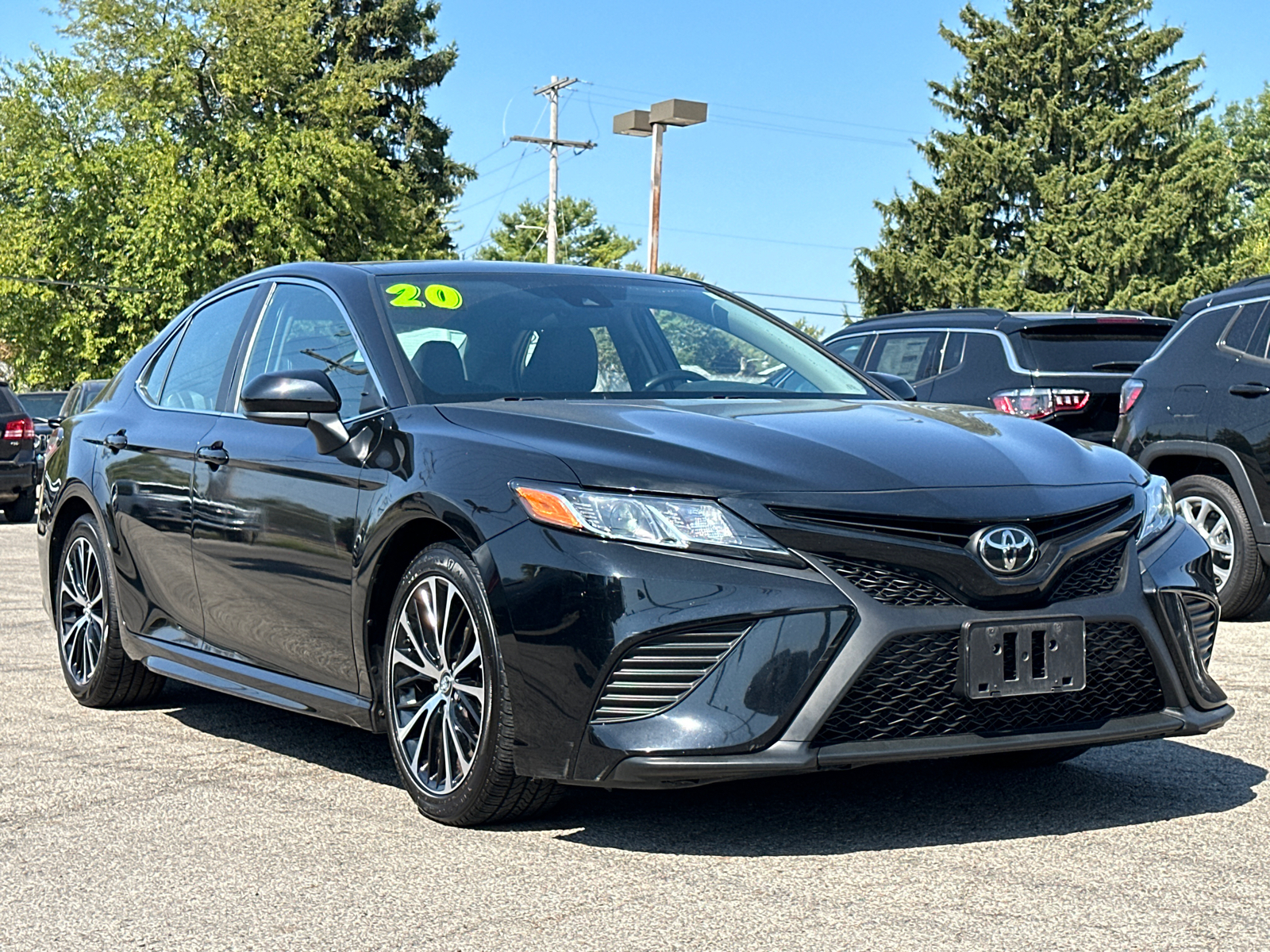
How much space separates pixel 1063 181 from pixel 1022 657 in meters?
48.2

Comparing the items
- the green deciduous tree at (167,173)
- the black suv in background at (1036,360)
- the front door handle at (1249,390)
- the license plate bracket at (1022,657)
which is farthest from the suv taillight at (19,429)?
the green deciduous tree at (167,173)

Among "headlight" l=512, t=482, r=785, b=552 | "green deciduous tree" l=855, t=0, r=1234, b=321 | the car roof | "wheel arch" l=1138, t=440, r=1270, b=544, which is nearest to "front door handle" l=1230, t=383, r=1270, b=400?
"wheel arch" l=1138, t=440, r=1270, b=544

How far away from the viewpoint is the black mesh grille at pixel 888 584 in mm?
4078

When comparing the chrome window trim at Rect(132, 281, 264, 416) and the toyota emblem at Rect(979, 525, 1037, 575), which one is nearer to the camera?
the toyota emblem at Rect(979, 525, 1037, 575)

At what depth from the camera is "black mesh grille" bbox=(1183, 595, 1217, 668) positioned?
182 inches

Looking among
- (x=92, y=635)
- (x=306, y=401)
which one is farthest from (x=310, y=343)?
(x=92, y=635)

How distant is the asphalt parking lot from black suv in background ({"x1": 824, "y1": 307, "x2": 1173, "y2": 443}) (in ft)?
19.9

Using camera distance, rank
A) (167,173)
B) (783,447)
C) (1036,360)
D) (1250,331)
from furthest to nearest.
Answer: (167,173), (1036,360), (1250,331), (783,447)

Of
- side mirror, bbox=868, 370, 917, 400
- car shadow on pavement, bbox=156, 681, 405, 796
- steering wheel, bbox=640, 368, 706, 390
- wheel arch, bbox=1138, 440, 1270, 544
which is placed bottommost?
car shadow on pavement, bbox=156, 681, 405, 796

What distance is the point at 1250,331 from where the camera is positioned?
9.17 m

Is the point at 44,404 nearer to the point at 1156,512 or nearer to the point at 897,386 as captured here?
the point at 897,386

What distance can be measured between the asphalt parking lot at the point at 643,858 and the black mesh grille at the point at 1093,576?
2.02ft

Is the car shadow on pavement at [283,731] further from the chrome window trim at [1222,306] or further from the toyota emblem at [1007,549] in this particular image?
the chrome window trim at [1222,306]

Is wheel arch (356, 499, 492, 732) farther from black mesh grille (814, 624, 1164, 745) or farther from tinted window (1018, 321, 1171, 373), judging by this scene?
tinted window (1018, 321, 1171, 373)
